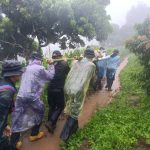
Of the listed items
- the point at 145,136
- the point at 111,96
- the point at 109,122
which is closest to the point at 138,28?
the point at 111,96

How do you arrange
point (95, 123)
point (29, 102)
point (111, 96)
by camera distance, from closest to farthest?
point (29, 102), point (95, 123), point (111, 96)

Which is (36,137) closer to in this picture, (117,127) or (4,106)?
(117,127)

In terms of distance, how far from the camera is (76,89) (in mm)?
6773

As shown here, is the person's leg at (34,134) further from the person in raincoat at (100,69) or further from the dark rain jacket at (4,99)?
the person in raincoat at (100,69)

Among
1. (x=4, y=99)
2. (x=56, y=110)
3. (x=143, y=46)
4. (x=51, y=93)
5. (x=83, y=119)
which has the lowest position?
(x=83, y=119)

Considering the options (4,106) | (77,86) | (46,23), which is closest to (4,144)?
(4,106)

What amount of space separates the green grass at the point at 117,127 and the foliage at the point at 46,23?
7.91 meters

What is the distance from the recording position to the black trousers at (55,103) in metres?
7.52

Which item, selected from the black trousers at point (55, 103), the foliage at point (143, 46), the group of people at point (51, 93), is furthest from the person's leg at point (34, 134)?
the foliage at point (143, 46)

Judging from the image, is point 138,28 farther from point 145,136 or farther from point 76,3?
point 76,3

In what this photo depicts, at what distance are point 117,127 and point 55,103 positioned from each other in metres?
1.57

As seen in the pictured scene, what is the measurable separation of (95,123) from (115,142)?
143cm

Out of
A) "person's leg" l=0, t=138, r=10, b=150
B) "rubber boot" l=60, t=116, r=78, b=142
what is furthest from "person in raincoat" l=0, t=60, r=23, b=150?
"rubber boot" l=60, t=116, r=78, b=142

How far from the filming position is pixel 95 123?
26.3 feet
